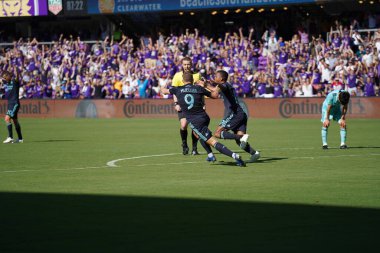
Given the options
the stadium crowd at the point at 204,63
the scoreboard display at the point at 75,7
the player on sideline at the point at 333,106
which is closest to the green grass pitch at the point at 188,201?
the player on sideline at the point at 333,106

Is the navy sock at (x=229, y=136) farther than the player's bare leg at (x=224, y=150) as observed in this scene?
Yes

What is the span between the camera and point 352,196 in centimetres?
1159

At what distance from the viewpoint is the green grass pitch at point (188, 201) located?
8.38m

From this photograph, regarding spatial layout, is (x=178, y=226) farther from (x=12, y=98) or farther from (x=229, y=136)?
(x=12, y=98)

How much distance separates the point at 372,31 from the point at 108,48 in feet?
52.2

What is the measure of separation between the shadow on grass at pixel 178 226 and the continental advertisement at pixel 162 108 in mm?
25122

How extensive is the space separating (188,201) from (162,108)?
3039cm

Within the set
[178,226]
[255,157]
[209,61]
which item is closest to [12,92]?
[255,157]

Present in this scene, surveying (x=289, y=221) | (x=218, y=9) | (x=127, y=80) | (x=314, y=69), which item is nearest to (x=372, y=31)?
(x=314, y=69)

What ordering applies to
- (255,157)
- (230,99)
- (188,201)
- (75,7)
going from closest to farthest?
(188,201) < (255,157) < (230,99) < (75,7)

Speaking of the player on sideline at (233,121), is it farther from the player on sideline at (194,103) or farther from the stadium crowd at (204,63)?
the stadium crowd at (204,63)

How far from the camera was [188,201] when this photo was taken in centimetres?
1131

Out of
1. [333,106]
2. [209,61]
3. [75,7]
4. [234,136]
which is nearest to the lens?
Result: [234,136]

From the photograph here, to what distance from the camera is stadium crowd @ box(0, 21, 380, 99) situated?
37.8 metres
